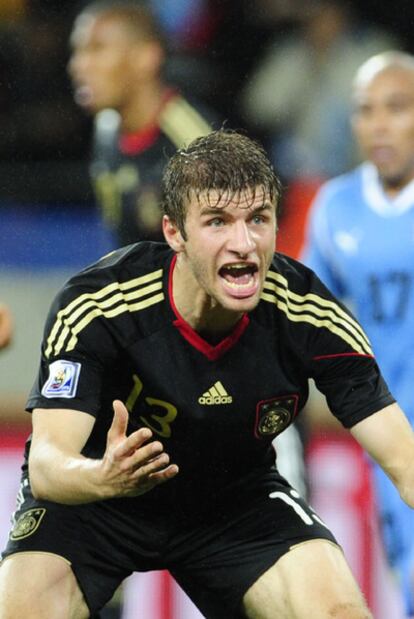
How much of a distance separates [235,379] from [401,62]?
8.55ft

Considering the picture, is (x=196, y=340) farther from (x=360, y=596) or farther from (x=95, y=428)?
(x=360, y=596)

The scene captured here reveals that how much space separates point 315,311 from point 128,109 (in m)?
2.73

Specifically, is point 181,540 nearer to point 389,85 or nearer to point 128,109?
point 389,85

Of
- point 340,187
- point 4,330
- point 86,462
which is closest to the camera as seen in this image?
point 86,462

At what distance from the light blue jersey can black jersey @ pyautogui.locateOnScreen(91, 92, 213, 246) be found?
0.68 meters

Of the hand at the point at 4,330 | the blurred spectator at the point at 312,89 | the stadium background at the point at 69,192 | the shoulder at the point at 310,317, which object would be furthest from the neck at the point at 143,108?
the shoulder at the point at 310,317

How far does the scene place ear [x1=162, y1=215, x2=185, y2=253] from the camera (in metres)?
3.20

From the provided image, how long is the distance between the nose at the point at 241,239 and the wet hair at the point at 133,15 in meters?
2.92

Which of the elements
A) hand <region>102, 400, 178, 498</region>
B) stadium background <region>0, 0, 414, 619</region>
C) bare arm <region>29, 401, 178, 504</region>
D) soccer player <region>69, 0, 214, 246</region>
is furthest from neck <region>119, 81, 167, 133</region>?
hand <region>102, 400, 178, 498</region>

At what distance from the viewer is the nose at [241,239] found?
3.01 meters

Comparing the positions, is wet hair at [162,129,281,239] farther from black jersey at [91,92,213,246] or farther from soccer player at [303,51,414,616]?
black jersey at [91,92,213,246]

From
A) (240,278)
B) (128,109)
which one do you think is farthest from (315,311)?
(128,109)

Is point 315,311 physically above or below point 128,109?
below

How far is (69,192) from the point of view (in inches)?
224
